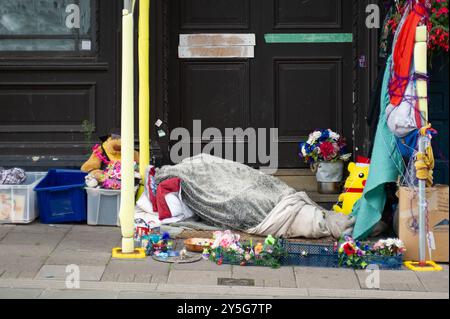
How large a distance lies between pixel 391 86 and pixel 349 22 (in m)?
2.13

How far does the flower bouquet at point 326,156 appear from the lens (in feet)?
29.1

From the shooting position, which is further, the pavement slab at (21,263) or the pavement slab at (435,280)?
the pavement slab at (21,263)

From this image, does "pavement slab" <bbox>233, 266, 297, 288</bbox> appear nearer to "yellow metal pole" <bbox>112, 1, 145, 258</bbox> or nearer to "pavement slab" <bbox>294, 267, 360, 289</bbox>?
"pavement slab" <bbox>294, 267, 360, 289</bbox>

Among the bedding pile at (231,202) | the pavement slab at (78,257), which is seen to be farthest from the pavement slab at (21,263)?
the bedding pile at (231,202)

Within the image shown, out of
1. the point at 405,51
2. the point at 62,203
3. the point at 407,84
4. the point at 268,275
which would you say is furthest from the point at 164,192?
the point at 405,51

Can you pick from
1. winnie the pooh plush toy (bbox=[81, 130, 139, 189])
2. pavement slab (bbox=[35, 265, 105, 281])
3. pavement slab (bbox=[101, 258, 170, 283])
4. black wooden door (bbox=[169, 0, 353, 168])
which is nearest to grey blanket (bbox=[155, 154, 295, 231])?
winnie the pooh plush toy (bbox=[81, 130, 139, 189])

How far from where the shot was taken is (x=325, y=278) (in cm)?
654

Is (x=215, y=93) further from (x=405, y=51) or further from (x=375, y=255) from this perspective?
(x=375, y=255)

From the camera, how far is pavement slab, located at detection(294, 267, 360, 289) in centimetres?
635

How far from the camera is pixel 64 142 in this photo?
9086mm

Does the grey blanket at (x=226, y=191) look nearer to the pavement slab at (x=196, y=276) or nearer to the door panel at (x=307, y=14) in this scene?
the pavement slab at (x=196, y=276)

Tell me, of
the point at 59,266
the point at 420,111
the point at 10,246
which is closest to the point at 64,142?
the point at 10,246

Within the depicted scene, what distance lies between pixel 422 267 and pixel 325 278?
877mm

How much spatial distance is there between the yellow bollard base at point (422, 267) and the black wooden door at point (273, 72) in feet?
8.51
